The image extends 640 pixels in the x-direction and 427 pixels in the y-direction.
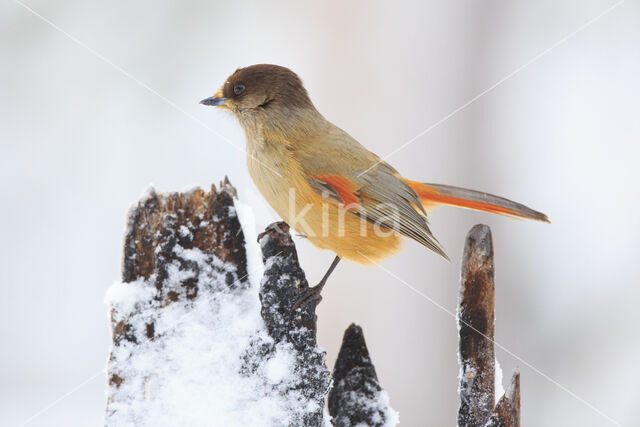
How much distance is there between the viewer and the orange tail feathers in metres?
2.32

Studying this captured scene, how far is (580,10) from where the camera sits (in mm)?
4371

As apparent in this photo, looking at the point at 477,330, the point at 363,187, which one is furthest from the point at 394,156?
the point at 477,330

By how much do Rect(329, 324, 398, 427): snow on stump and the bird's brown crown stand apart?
2.96ft

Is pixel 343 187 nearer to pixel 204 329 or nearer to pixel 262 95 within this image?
pixel 262 95

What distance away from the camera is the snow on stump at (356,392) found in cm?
197

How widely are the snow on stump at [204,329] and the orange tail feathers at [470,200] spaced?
0.91m

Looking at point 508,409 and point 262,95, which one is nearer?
point 508,409

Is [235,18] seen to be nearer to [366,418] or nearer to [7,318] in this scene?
[7,318]

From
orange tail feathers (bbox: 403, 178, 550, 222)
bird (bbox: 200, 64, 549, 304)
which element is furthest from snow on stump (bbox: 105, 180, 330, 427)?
orange tail feathers (bbox: 403, 178, 550, 222)

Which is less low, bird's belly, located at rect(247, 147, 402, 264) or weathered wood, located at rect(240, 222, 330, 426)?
bird's belly, located at rect(247, 147, 402, 264)

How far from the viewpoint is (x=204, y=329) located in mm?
1758

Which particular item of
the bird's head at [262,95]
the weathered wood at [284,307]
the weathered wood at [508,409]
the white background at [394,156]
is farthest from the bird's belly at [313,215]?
the white background at [394,156]

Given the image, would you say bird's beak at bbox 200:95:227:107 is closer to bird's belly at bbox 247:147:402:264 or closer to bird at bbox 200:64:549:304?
bird at bbox 200:64:549:304

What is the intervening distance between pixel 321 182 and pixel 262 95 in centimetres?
39
